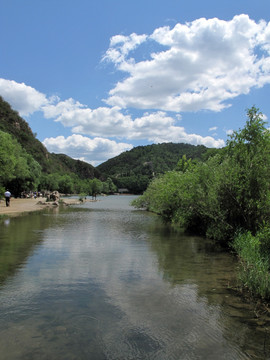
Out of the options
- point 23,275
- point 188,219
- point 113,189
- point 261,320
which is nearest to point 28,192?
point 188,219

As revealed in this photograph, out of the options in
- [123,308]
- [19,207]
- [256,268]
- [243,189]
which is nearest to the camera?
[123,308]

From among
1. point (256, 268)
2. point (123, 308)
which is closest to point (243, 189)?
point (256, 268)

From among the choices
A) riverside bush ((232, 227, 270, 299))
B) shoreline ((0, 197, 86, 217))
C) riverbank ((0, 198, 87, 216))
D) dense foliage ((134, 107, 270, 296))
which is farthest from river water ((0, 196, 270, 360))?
riverbank ((0, 198, 87, 216))

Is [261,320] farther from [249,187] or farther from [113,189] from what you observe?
[113,189]

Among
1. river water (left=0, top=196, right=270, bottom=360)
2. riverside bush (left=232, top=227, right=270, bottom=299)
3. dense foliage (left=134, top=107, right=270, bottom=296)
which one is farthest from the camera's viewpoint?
dense foliage (left=134, top=107, right=270, bottom=296)

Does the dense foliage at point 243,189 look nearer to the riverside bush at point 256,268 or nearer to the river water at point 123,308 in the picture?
the riverside bush at point 256,268

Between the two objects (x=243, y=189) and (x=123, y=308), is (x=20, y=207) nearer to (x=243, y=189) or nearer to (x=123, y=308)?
(x=243, y=189)

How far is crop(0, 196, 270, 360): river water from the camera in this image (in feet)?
20.7

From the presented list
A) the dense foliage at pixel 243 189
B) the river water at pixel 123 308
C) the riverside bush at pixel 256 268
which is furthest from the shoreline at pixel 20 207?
the riverside bush at pixel 256 268

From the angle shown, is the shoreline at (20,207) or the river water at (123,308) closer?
the river water at (123,308)

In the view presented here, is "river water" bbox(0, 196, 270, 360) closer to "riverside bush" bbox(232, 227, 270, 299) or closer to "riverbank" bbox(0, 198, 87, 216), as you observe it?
"riverside bush" bbox(232, 227, 270, 299)

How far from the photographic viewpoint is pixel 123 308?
8.38m

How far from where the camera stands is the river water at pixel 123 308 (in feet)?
20.7

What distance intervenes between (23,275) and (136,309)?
204 inches
